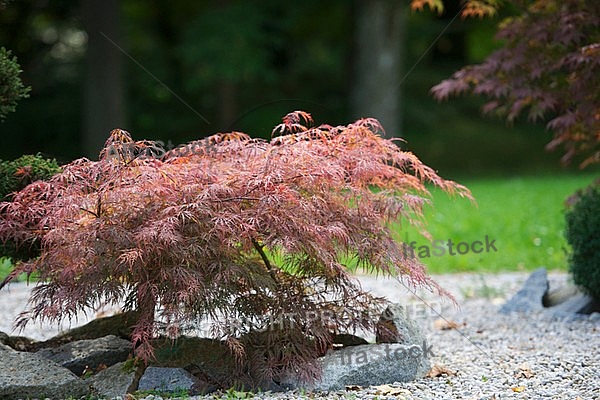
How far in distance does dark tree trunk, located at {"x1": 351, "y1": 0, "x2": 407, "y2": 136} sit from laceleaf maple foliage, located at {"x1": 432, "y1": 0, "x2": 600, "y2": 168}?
781cm

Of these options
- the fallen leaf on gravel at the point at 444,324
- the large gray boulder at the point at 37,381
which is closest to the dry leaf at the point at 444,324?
the fallen leaf on gravel at the point at 444,324

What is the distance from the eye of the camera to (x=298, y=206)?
408cm

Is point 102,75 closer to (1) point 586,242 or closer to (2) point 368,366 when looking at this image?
(1) point 586,242

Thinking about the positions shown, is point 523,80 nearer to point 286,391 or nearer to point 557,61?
point 557,61

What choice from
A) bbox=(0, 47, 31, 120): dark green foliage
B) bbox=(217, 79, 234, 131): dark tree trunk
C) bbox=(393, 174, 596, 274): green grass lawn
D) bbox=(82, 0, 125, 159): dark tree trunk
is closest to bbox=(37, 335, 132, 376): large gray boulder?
bbox=(0, 47, 31, 120): dark green foliage

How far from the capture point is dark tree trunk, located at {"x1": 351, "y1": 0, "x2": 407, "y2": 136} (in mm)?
14711

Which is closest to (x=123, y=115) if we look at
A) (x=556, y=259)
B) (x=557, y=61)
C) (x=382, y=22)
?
(x=382, y=22)

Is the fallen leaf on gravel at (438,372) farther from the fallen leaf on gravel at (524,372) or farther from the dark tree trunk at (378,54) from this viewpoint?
the dark tree trunk at (378,54)

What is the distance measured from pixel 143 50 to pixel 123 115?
13.3ft

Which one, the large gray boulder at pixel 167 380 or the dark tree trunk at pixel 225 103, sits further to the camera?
the dark tree trunk at pixel 225 103

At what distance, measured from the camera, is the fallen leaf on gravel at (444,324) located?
6.14 m

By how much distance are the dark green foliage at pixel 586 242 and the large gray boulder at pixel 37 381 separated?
3888 millimetres

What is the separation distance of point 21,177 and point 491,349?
339 centimetres

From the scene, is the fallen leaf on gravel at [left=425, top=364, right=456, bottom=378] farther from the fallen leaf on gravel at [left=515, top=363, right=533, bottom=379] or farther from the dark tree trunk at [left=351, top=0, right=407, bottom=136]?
the dark tree trunk at [left=351, top=0, right=407, bottom=136]
